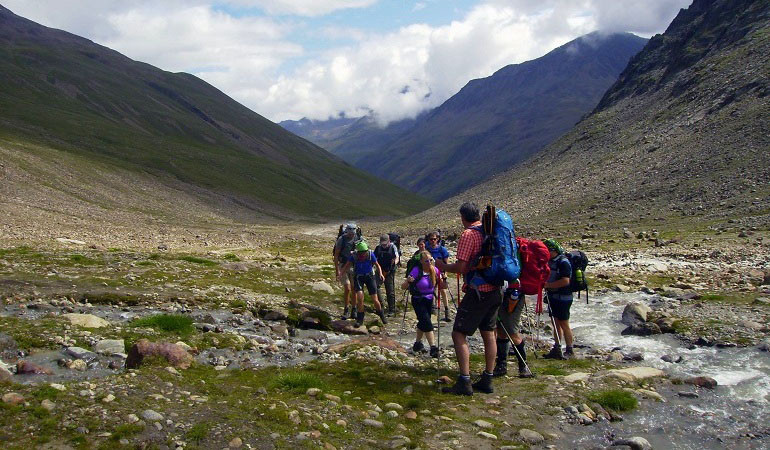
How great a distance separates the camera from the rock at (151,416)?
833cm

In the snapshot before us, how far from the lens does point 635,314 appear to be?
18.4m

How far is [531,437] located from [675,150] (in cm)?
7448

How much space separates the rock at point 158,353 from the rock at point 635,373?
9225 millimetres

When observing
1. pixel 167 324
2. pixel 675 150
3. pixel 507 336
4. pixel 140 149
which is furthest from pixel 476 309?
pixel 140 149

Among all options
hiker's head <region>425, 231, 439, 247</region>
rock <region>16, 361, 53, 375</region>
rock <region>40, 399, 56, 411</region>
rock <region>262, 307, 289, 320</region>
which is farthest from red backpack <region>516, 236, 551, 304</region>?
rock <region>16, 361, 53, 375</region>

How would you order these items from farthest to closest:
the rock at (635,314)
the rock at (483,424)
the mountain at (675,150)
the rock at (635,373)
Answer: the mountain at (675,150), the rock at (635,314), the rock at (635,373), the rock at (483,424)

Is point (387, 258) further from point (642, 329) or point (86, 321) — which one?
point (86, 321)

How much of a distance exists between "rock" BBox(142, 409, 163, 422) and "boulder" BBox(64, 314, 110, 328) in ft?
20.6

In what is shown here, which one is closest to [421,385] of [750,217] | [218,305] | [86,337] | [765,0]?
[86,337]

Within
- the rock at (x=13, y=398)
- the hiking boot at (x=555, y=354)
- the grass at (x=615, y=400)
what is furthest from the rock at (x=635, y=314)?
the rock at (x=13, y=398)

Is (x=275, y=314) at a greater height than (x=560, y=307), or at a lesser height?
lesser

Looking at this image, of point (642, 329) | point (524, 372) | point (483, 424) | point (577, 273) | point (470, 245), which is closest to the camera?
point (483, 424)

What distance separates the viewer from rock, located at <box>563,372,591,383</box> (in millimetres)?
11759

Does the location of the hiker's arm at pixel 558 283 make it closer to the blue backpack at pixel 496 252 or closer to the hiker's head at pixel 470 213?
the blue backpack at pixel 496 252
